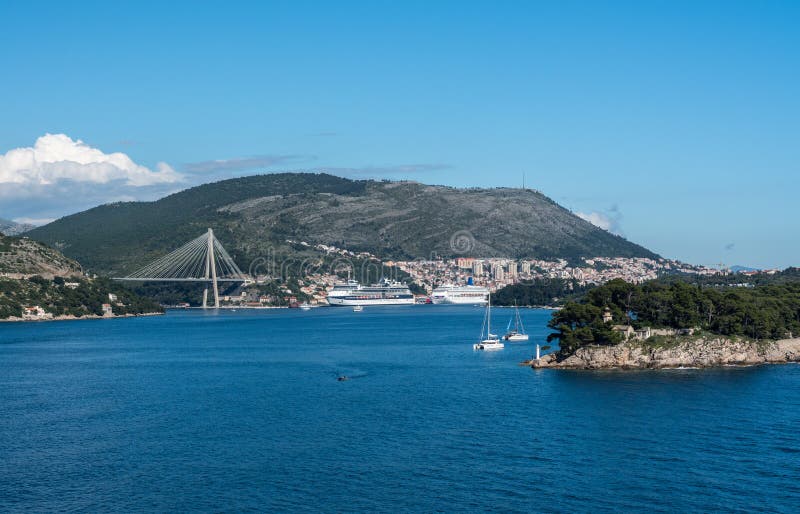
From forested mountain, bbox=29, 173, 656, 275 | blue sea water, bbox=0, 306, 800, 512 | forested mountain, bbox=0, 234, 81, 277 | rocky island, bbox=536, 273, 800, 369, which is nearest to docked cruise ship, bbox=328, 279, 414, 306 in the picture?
forested mountain, bbox=29, 173, 656, 275

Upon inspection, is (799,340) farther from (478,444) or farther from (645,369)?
(478,444)

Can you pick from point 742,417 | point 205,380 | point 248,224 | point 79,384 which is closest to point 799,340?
point 742,417

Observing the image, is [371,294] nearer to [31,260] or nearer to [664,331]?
[31,260]

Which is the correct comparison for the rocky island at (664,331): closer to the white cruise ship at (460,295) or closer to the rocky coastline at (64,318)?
the rocky coastline at (64,318)

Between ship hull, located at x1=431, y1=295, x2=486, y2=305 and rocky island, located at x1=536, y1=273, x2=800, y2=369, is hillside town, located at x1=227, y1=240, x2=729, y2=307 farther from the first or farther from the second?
rocky island, located at x1=536, y1=273, x2=800, y2=369

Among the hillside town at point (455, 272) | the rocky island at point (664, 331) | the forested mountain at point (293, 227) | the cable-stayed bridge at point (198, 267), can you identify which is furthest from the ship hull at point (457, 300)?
the rocky island at point (664, 331)
